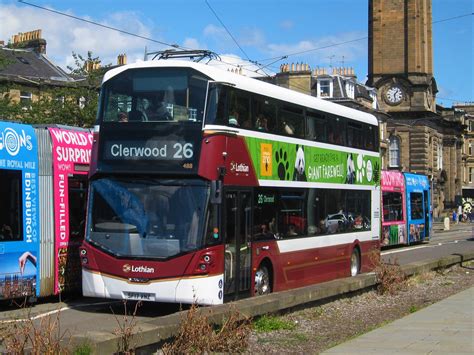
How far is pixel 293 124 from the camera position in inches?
582

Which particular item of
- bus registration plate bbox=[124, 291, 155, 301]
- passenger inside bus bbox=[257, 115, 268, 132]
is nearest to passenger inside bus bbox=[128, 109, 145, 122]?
passenger inside bus bbox=[257, 115, 268, 132]

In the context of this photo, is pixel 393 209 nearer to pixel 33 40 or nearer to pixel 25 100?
pixel 25 100

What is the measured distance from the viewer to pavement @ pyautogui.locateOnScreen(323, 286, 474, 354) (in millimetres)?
8703

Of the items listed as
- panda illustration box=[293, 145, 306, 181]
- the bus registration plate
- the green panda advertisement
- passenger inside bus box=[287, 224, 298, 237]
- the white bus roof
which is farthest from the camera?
panda illustration box=[293, 145, 306, 181]

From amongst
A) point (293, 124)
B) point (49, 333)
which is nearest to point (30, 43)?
point (293, 124)

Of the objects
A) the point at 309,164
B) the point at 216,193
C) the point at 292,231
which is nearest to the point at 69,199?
the point at 216,193

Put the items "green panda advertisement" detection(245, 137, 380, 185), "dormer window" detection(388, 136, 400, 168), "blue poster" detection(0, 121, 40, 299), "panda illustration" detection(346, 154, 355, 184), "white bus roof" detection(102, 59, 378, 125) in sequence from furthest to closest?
"dormer window" detection(388, 136, 400, 168)
"panda illustration" detection(346, 154, 355, 184)
"green panda advertisement" detection(245, 137, 380, 185)
"white bus roof" detection(102, 59, 378, 125)
"blue poster" detection(0, 121, 40, 299)

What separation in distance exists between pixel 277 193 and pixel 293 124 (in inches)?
65.1

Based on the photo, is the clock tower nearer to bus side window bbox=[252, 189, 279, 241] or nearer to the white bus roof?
the white bus roof

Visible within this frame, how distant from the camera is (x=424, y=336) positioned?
970 cm

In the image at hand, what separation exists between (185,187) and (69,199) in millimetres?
Result: 2870

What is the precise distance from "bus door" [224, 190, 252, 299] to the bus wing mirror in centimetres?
51

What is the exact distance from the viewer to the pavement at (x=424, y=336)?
28.6ft

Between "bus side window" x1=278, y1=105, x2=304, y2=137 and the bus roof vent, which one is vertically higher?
the bus roof vent
